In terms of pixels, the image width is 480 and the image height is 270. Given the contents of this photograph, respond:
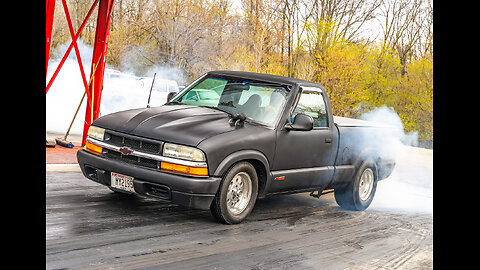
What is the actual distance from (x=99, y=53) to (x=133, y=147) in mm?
6342

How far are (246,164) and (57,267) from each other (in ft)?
8.73

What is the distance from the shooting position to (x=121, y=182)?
6.09 meters

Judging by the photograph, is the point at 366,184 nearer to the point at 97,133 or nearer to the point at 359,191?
the point at 359,191

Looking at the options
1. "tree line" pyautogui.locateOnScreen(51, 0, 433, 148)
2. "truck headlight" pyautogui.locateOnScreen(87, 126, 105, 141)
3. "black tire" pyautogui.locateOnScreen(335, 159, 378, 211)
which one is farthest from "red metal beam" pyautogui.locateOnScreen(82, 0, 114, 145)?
"tree line" pyautogui.locateOnScreen(51, 0, 433, 148)

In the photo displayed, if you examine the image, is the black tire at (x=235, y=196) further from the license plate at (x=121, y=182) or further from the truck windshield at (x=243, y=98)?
the license plate at (x=121, y=182)

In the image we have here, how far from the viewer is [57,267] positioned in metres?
4.21

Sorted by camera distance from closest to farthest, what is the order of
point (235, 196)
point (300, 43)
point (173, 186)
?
point (173, 186) < point (235, 196) < point (300, 43)

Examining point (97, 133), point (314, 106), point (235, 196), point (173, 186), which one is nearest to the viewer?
point (173, 186)

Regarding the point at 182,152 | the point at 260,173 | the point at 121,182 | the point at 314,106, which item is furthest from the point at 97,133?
the point at 314,106

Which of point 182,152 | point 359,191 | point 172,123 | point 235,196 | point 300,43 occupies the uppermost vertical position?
point 300,43

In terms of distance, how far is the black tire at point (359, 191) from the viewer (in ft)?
26.5

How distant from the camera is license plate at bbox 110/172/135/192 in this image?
6.00 meters

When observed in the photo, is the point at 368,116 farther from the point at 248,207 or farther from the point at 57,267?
the point at 57,267
